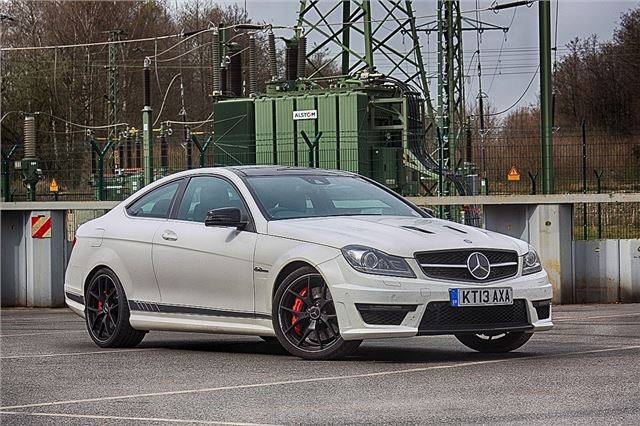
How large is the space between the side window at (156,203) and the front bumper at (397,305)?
2.35 metres

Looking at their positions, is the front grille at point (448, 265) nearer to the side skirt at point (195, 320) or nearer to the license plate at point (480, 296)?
the license plate at point (480, 296)

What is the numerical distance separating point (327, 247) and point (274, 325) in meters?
0.77

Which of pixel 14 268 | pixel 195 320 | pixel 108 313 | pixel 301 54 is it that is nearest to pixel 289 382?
pixel 195 320

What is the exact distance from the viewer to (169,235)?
11336 millimetres

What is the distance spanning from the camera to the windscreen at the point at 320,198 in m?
10.9

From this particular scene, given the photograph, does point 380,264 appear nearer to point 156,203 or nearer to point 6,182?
point 156,203

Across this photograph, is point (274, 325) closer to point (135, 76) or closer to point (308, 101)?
point (308, 101)

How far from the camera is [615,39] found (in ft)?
253

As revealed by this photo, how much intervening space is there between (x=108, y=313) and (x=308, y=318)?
2.48 metres

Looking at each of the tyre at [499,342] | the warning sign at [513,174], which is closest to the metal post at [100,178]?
the warning sign at [513,174]

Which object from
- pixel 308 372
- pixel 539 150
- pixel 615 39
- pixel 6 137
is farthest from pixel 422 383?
pixel 615 39

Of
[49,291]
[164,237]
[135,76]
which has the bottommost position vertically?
[49,291]

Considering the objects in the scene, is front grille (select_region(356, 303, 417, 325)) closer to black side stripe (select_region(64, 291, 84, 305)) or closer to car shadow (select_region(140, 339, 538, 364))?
car shadow (select_region(140, 339, 538, 364))

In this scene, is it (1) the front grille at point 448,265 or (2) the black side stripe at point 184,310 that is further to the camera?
(2) the black side stripe at point 184,310
